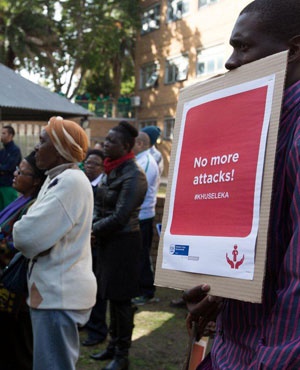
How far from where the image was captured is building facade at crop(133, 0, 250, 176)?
73.9ft

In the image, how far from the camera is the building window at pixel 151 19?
1101 inches

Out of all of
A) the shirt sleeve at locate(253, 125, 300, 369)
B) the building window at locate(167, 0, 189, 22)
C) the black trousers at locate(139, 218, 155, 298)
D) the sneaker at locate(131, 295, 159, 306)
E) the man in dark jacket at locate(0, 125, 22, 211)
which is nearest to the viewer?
the shirt sleeve at locate(253, 125, 300, 369)

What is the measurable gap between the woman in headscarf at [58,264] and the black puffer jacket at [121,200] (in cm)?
107

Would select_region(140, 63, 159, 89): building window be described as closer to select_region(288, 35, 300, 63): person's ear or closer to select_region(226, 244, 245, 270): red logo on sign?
select_region(288, 35, 300, 63): person's ear

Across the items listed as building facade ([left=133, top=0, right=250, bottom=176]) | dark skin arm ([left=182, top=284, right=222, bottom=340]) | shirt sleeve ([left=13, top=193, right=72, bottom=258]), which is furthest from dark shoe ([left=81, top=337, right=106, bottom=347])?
building facade ([left=133, top=0, right=250, bottom=176])

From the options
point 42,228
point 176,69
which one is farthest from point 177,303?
point 176,69

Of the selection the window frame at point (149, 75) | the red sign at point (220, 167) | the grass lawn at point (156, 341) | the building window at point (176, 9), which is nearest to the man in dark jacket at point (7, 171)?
the grass lawn at point (156, 341)

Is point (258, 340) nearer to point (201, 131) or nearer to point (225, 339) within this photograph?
point (225, 339)

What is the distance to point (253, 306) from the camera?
120cm

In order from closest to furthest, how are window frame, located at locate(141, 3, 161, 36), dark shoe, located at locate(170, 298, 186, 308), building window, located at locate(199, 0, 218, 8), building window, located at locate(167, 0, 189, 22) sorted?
dark shoe, located at locate(170, 298, 186, 308) < building window, located at locate(199, 0, 218, 8) < building window, located at locate(167, 0, 189, 22) < window frame, located at locate(141, 3, 161, 36)

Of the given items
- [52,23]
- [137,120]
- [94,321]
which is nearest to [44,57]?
[52,23]

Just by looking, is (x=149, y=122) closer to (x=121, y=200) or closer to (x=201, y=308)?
(x=121, y=200)

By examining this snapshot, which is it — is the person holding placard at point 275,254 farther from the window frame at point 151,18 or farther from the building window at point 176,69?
the window frame at point 151,18

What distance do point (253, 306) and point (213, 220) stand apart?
23cm
